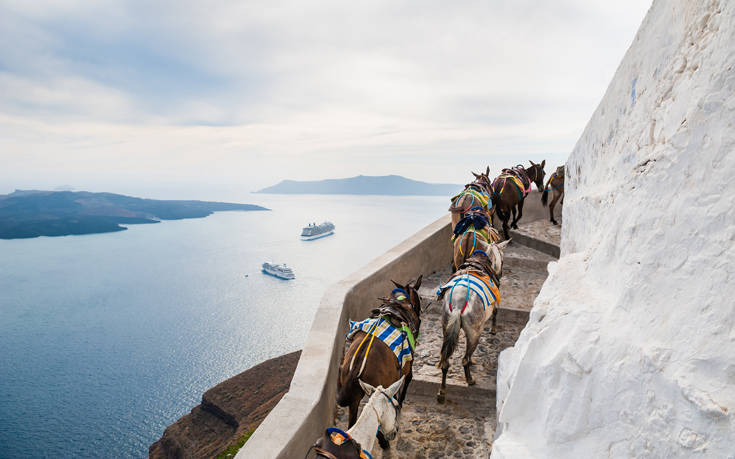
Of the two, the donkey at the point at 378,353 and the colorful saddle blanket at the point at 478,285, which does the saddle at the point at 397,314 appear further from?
the colorful saddle blanket at the point at 478,285

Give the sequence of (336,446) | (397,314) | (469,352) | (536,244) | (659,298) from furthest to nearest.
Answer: (536,244) → (469,352) → (397,314) → (336,446) → (659,298)

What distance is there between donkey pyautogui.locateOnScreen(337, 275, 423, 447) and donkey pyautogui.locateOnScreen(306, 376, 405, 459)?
34 cm

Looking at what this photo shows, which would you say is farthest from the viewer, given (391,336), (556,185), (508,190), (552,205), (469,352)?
(552,205)

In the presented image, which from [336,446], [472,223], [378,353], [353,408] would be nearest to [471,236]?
[472,223]

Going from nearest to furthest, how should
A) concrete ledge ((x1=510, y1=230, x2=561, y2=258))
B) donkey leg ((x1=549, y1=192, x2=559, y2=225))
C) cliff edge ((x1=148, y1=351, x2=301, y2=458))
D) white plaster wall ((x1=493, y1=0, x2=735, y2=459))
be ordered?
1. white plaster wall ((x1=493, y1=0, x2=735, y2=459))
2. concrete ledge ((x1=510, y1=230, x2=561, y2=258))
3. donkey leg ((x1=549, y1=192, x2=559, y2=225))
4. cliff edge ((x1=148, y1=351, x2=301, y2=458))

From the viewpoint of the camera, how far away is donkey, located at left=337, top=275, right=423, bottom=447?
151 inches

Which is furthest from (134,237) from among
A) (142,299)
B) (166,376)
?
(166,376)

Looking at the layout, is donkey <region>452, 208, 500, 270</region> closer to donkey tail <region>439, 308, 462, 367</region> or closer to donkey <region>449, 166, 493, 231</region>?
donkey <region>449, 166, 493, 231</region>

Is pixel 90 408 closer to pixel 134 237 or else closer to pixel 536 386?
pixel 536 386

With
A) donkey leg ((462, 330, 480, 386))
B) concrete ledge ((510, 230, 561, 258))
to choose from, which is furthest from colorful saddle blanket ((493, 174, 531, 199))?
donkey leg ((462, 330, 480, 386))

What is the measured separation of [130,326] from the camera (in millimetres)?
72688

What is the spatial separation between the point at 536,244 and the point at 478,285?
606 cm

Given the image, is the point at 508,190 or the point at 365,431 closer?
the point at 365,431

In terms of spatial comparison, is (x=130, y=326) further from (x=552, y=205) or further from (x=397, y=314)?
(x=397, y=314)
